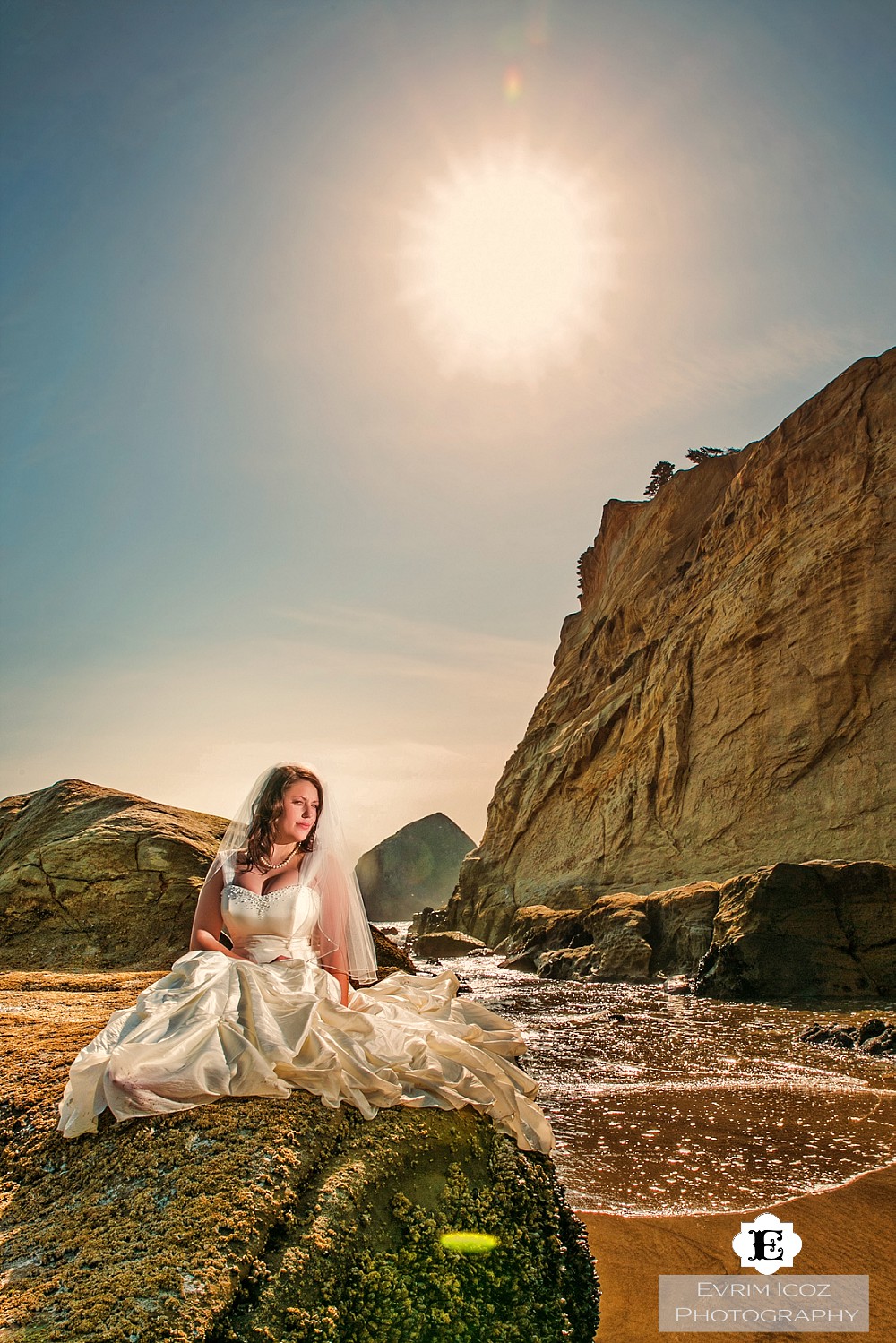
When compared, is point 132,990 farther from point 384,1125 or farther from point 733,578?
point 733,578

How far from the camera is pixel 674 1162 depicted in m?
4.88

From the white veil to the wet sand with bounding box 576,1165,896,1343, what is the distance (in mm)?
1879

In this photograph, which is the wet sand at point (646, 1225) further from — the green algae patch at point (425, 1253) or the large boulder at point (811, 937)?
the large boulder at point (811, 937)

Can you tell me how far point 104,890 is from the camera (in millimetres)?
6609

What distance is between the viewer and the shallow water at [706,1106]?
454cm

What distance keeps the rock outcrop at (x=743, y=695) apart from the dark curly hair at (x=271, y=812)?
1901 centimetres

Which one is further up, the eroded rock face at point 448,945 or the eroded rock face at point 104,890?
the eroded rock face at point 104,890

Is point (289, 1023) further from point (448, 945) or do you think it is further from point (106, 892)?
point (448, 945)

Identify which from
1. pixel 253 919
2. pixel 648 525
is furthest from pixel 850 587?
pixel 253 919

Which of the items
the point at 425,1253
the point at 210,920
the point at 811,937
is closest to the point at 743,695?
the point at 811,937

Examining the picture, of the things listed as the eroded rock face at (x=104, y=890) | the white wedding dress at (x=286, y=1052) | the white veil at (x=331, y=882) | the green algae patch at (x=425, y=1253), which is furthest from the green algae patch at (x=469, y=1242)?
the eroded rock face at (x=104, y=890)

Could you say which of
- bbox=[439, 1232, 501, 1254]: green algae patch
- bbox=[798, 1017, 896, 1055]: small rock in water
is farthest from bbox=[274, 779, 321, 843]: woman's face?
bbox=[798, 1017, 896, 1055]: small rock in water

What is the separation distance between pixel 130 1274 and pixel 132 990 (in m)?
3.39

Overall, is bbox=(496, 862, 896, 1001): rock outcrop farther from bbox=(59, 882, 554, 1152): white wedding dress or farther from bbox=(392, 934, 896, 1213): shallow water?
bbox=(59, 882, 554, 1152): white wedding dress
